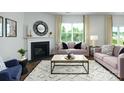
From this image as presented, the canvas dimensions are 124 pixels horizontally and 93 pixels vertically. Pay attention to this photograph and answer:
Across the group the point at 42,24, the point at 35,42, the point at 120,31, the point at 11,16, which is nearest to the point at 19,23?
the point at 11,16

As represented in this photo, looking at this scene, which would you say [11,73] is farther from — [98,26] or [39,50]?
[98,26]

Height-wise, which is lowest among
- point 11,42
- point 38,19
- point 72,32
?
point 11,42

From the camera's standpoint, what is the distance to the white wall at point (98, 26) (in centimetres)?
847

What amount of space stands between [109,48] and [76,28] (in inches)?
129

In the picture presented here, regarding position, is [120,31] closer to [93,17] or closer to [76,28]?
[93,17]

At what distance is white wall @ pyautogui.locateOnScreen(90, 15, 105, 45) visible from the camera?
27.8ft

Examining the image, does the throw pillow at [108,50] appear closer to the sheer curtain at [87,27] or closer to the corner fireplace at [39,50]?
the sheer curtain at [87,27]

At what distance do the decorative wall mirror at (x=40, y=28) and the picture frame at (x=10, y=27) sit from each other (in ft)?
7.36

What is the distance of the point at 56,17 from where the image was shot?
27.5 ft

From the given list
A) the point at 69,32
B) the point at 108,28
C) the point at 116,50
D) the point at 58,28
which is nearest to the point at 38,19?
the point at 58,28

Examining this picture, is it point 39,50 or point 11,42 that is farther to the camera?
point 39,50

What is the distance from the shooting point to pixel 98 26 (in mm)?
8539

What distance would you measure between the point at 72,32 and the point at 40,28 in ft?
6.69
